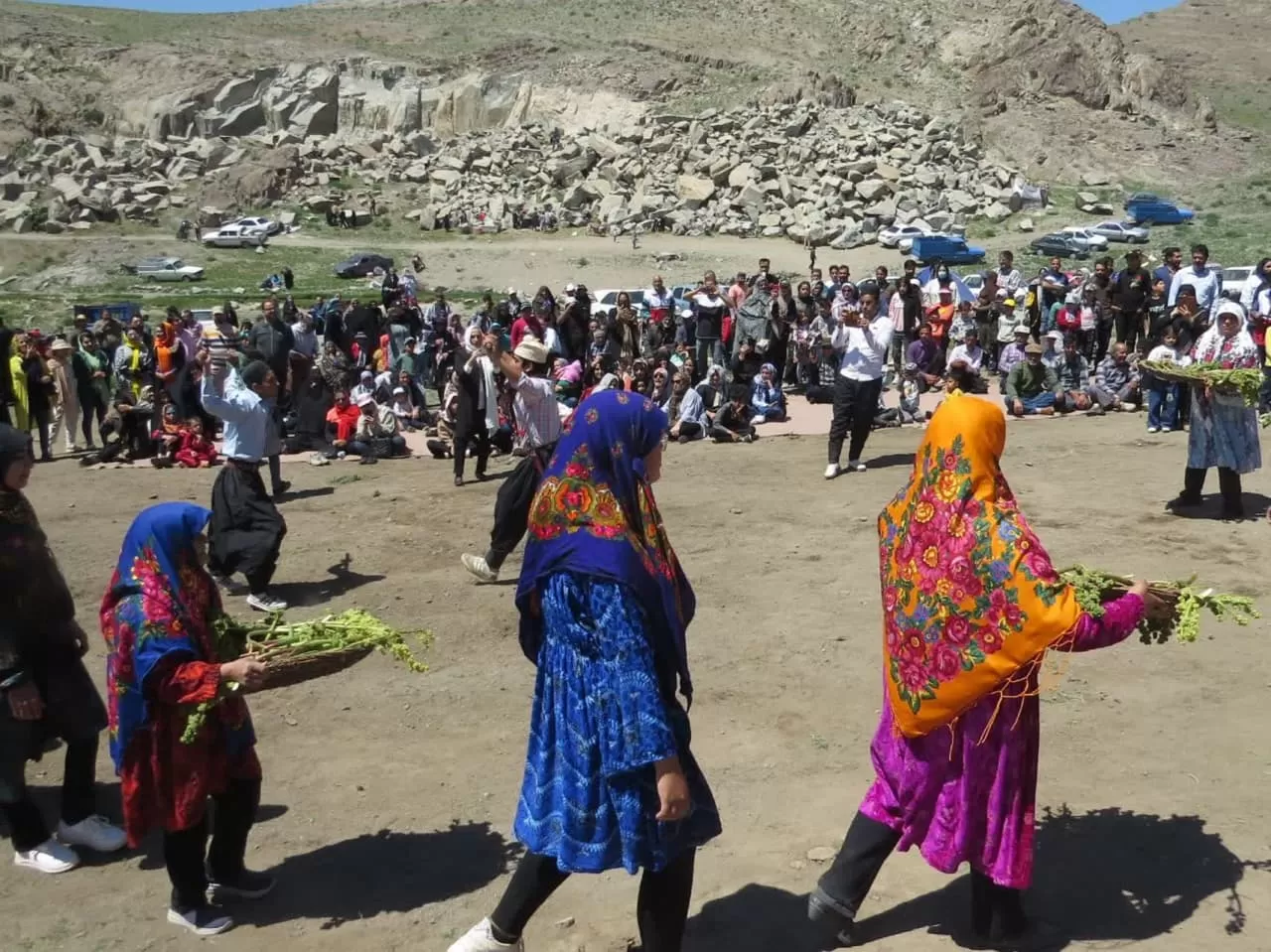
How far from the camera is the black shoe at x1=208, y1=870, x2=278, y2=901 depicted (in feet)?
16.0

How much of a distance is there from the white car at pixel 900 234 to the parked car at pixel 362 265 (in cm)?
1466

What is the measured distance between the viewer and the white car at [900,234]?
3744cm

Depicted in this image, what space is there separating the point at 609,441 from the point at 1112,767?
3277 mm

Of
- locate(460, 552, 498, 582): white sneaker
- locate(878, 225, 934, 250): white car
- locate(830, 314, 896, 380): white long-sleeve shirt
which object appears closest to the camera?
locate(460, 552, 498, 582): white sneaker

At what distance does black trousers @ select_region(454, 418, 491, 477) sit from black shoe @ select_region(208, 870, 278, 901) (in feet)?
23.6

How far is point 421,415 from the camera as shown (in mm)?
15789

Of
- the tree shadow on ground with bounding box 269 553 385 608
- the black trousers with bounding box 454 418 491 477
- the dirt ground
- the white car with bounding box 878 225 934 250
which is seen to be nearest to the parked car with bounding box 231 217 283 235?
the white car with bounding box 878 225 934 250

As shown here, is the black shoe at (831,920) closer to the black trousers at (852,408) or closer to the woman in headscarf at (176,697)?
the woman in headscarf at (176,697)

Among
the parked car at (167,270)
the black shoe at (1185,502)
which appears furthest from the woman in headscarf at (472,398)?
the parked car at (167,270)

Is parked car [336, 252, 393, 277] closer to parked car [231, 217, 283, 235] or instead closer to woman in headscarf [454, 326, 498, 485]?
parked car [231, 217, 283, 235]

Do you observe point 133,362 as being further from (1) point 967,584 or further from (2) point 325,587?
(1) point 967,584

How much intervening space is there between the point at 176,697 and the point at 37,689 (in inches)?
40.0

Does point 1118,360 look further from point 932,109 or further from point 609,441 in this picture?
point 932,109

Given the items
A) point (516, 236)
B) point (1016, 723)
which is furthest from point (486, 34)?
point (1016, 723)
